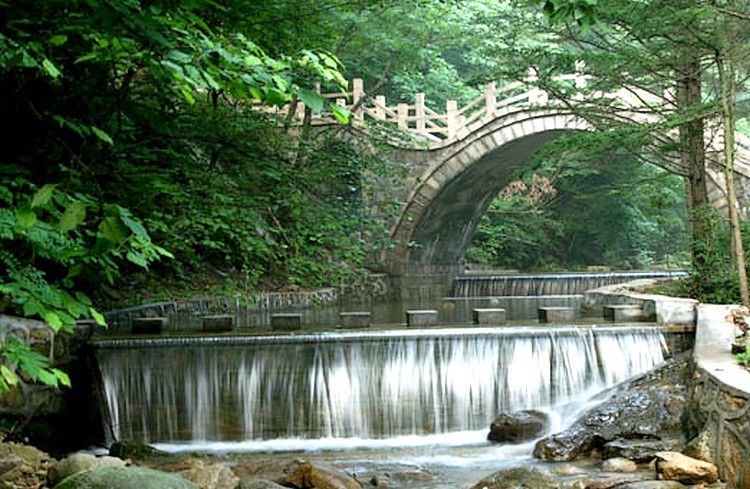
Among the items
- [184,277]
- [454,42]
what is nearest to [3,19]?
[184,277]

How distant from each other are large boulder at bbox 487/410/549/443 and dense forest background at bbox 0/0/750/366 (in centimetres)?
215

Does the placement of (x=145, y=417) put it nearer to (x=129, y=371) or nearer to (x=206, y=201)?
(x=129, y=371)

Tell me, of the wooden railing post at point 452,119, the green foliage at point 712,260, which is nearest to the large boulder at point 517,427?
the green foliage at point 712,260

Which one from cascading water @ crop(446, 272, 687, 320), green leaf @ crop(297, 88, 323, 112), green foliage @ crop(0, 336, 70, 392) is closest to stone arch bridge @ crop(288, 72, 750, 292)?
cascading water @ crop(446, 272, 687, 320)

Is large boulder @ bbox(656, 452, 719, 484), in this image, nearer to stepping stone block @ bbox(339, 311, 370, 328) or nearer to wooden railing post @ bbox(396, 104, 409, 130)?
stepping stone block @ bbox(339, 311, 370, 328)

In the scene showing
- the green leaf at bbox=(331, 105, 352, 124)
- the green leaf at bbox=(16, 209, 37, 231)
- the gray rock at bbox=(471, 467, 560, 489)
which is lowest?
the gray rock at bbox=(471, 467, 560, 489)

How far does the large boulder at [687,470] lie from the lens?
18.4 ft

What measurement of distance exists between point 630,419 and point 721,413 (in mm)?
1800

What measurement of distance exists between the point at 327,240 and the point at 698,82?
7378 mm

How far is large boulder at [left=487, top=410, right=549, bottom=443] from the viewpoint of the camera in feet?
25.7

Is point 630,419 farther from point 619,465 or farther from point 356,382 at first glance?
point 356,382

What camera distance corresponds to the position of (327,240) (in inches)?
285

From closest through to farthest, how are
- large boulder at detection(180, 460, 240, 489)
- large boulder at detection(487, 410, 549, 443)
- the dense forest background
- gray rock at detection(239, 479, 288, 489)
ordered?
the dense forest background, large boulder at detection(180, 460, 240, 489), gray rock at detection(239, 479, 288, 489), large boulder at detection(487, 410, 549, 443)

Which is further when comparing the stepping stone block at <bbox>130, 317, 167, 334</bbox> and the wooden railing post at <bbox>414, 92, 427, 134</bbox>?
the wooden railing post at <bbox>414, 92, 427, 134</bbox>
